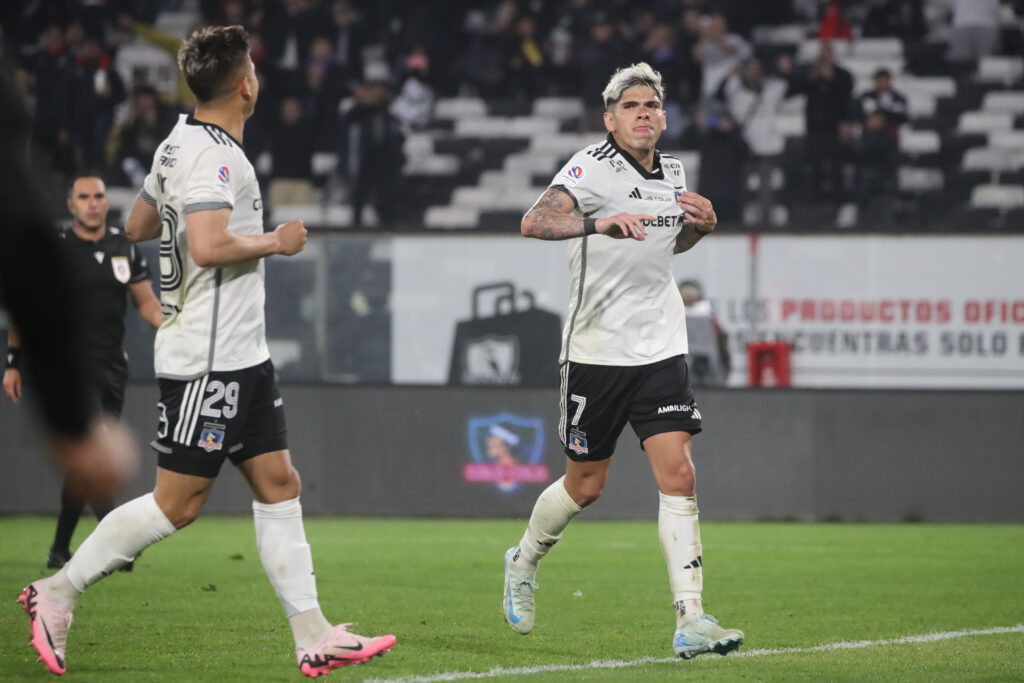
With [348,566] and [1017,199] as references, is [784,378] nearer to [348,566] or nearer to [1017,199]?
[1017,199]

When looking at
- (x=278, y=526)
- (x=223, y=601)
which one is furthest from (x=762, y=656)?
(x=223, y=601)

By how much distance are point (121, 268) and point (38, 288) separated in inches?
269

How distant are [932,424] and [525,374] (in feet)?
12.8

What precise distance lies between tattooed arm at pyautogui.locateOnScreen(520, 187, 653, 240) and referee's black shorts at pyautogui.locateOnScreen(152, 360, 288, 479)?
1267 mm

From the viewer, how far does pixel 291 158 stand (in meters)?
18.4

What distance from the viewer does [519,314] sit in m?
15.4

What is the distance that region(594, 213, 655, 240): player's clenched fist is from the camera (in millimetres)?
5895

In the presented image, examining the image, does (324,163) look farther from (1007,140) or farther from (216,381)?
(216,381)

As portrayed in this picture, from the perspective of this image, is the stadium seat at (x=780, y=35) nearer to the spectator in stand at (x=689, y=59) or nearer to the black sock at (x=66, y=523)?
the spectator in stand at (x=689, y=59)

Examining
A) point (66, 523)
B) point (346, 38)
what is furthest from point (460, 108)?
point (66, 523)

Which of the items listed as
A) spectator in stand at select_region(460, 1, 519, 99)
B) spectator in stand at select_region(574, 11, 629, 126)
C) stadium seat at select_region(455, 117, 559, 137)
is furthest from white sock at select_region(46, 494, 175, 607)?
spectator in stand at select_region(460, 1, 519, 99)

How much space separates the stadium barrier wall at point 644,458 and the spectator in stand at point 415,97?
6.69 m

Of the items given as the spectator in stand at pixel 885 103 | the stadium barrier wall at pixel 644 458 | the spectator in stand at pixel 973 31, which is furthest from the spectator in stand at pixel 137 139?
the spectator in stand at pixel 973 31

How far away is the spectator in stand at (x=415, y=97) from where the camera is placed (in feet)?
68.0
